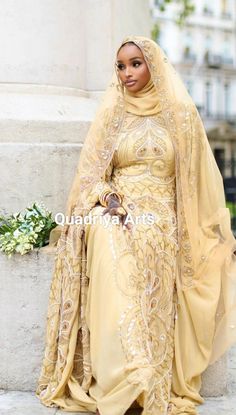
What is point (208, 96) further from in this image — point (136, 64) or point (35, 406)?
point (35, 406)

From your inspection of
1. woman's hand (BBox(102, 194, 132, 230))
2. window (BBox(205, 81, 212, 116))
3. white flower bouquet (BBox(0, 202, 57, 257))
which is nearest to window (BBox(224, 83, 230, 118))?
window (BBox(205, 81, 212, 116))

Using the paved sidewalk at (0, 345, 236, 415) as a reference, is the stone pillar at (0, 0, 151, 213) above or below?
above

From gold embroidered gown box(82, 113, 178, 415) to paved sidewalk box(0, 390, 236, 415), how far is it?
11.1 inches

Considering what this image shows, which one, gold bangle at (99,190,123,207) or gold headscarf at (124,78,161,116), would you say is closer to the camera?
gold bangle at (99,190,123,207)

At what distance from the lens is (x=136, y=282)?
3.80m

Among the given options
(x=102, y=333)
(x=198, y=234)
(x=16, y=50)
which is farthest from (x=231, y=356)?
(x=16, y=50)

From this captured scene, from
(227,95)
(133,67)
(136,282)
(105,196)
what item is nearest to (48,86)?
(133,67)

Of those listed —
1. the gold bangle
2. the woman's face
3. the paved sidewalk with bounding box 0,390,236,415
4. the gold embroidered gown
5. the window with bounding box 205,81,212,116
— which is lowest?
the paved sidewalk with bounding box 0,390,236,415

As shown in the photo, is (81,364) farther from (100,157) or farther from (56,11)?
(56,11)

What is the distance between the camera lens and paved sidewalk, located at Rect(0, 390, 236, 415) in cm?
398

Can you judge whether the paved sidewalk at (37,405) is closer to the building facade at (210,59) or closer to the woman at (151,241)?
the woman at (151,241)

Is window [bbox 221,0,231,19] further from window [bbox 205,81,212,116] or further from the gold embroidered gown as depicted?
the gold embroidered gown

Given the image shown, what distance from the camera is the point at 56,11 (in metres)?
4.96

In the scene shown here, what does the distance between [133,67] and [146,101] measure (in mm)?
215
